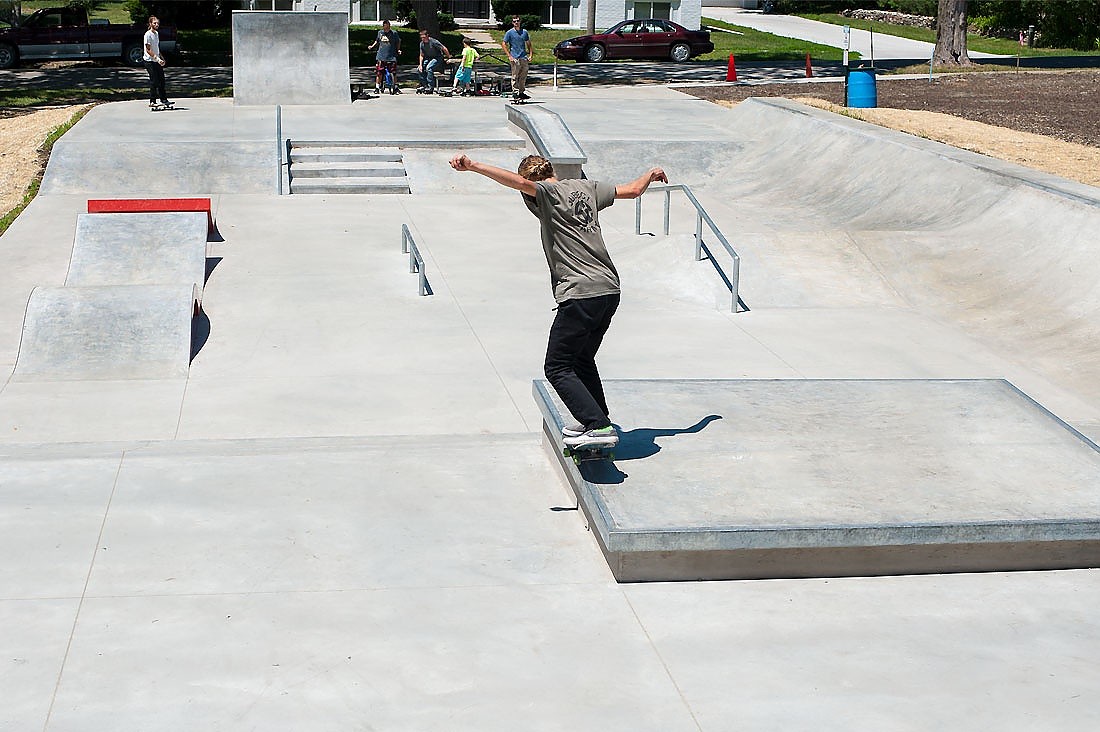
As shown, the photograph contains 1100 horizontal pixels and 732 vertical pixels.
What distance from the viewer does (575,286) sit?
614cm

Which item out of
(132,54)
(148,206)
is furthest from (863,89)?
(132,54)

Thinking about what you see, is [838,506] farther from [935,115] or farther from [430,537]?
[935,115]

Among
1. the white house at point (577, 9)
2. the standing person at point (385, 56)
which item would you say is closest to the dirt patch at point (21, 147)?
the standing person at point (385, 56)

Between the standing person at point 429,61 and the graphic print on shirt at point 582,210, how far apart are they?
870 inches

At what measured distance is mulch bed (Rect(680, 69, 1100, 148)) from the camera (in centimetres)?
1989

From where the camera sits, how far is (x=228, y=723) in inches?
169

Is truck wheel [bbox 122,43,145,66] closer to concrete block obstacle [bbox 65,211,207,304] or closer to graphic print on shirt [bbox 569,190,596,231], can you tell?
concrete block obstacle [bbox 65,211,207,304]

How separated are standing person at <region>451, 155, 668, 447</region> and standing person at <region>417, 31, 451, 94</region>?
22.0 metres

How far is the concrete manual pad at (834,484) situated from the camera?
5.58 meters

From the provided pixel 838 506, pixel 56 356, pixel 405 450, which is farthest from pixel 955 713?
pixel 56 356

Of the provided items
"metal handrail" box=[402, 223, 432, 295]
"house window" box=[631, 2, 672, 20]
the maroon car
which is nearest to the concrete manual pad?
"metal handrail" box=[402, 223, 432, 295]

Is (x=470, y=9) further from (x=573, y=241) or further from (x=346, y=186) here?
(x=573, y=241)

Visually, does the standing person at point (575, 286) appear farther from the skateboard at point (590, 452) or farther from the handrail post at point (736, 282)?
the handrail post at point (736, 282)

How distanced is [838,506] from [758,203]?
1232 centimetres
